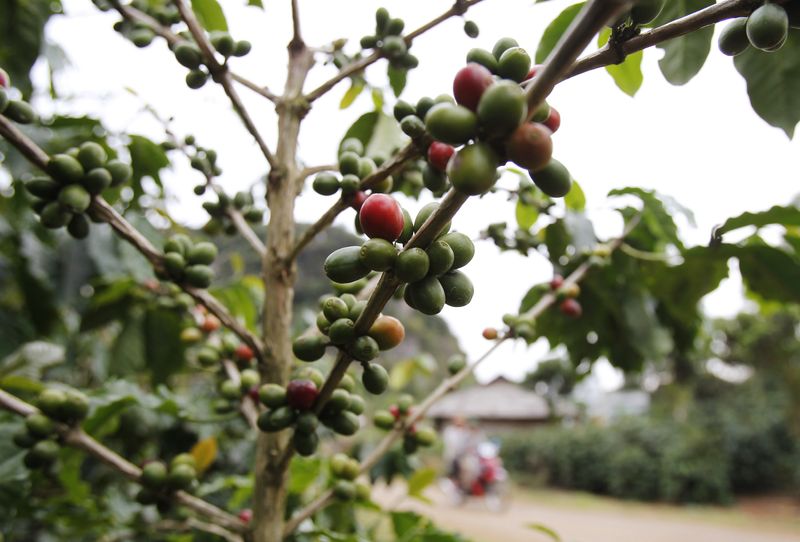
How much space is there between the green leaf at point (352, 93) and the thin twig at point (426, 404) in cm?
95

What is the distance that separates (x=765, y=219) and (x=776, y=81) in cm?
69

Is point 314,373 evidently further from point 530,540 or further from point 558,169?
point 530,540

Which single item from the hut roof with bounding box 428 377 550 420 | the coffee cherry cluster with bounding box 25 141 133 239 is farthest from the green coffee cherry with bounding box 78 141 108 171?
the hut roof with bounding box 428 377 550 420

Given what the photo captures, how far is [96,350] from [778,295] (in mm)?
3679

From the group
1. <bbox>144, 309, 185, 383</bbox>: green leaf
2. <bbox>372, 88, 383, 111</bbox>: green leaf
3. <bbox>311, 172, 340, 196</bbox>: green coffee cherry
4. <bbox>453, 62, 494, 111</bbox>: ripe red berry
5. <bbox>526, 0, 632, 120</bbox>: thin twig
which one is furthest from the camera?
<bbox>144, 309, 185, 383</bbox>: green leaf

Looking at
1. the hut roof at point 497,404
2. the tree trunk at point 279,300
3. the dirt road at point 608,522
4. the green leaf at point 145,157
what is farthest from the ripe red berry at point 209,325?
the hut roof at point 497,404

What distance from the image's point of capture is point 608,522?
13.7 meters

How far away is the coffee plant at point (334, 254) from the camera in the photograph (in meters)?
0.70

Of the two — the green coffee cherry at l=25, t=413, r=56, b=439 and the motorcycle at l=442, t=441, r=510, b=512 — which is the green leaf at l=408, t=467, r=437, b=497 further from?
the motorcycle at l=442, t=441, r=510, b=512

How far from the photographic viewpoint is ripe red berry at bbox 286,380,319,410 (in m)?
1.08

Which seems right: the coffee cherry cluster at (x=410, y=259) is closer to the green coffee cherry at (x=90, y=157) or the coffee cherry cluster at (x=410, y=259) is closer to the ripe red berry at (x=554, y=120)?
the ripe red berry at (x=554, y=120)

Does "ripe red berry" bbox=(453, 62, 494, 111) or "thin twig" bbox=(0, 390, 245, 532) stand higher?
"ripe red berry" bbox=(453, 62, 494, 111)

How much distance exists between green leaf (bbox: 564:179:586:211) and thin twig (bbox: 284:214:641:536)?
0.18m

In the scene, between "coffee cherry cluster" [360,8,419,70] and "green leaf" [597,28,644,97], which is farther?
"coffee cherry cluster" [360,8,419,70]
